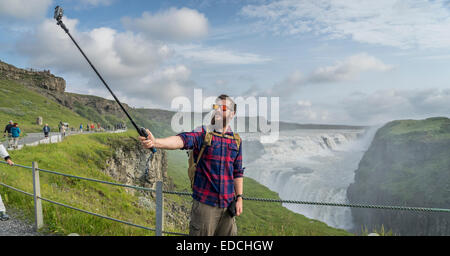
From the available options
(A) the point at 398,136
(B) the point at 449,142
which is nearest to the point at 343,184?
(A) the point at 398,136

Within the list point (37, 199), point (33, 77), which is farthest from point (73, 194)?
point (33, 77)

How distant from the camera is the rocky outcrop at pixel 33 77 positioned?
103219mm

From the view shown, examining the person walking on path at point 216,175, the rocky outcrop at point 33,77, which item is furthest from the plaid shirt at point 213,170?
the rocky outcrop at point 33,77

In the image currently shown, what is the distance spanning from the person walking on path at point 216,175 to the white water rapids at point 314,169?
2116 inches

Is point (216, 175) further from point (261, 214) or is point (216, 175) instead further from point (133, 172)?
point (261, 214)

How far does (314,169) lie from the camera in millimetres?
82625

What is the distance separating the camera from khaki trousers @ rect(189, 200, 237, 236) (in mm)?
3199

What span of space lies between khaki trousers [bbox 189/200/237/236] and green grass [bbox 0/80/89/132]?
1842 inches

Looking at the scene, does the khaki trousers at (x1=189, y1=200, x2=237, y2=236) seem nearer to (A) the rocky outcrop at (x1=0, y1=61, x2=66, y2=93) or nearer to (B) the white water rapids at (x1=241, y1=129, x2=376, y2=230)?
(B) the white water rapids at (x1=241, y1=129, x2=376, y2=230)

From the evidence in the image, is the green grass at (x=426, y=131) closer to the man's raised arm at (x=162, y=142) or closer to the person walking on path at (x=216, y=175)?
the person walking on path at (x=216, y=175)

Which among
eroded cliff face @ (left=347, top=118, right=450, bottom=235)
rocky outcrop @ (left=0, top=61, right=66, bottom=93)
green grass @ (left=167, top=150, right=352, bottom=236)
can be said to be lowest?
green grass @ (left=167, top=150, right=352, bottom=236)

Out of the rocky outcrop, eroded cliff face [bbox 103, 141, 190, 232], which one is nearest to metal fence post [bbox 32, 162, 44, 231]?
eroded cliff face [bbox 103, 141, 190, 232]

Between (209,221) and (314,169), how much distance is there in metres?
84.4
